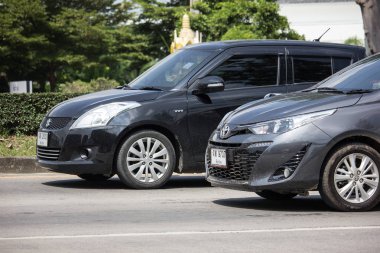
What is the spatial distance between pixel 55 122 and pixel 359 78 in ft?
12.5

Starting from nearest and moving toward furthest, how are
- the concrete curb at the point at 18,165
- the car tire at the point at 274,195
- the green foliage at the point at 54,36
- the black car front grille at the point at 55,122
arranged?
1. the car tire at the point at 274,195
2. the black car front grille at the point at 55,122
3. the concrete curb at the point at 18,165
4. the green foliage at the point at 54,36

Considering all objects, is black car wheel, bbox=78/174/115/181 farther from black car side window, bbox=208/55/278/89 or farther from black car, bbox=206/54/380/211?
black car, bbox=206/54/380/211

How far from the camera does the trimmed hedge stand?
17906mm

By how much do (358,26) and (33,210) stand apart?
3505 inches

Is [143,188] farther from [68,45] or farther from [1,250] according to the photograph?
[68,45]

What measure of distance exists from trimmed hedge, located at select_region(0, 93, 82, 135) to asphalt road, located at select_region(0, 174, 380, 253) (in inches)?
223

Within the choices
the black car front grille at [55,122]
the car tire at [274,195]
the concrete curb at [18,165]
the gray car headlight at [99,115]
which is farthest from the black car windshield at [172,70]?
the concrete curb at [18,165]

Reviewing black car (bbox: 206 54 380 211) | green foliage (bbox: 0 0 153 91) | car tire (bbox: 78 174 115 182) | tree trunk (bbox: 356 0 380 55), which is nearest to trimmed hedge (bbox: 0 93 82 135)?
car tire (bbox: 78 174 115 182)

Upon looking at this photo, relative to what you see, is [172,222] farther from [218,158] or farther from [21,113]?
[21,113]

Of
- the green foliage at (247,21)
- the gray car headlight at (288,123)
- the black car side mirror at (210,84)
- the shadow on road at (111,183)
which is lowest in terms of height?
the shadow on road at (111,183)

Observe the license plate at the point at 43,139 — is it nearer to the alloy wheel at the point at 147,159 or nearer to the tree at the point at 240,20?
the alloy wheel at the point at 147,159

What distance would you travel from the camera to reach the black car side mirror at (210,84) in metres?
12.1

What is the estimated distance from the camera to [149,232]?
27.5ft

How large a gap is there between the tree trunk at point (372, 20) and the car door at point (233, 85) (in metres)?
6.16
